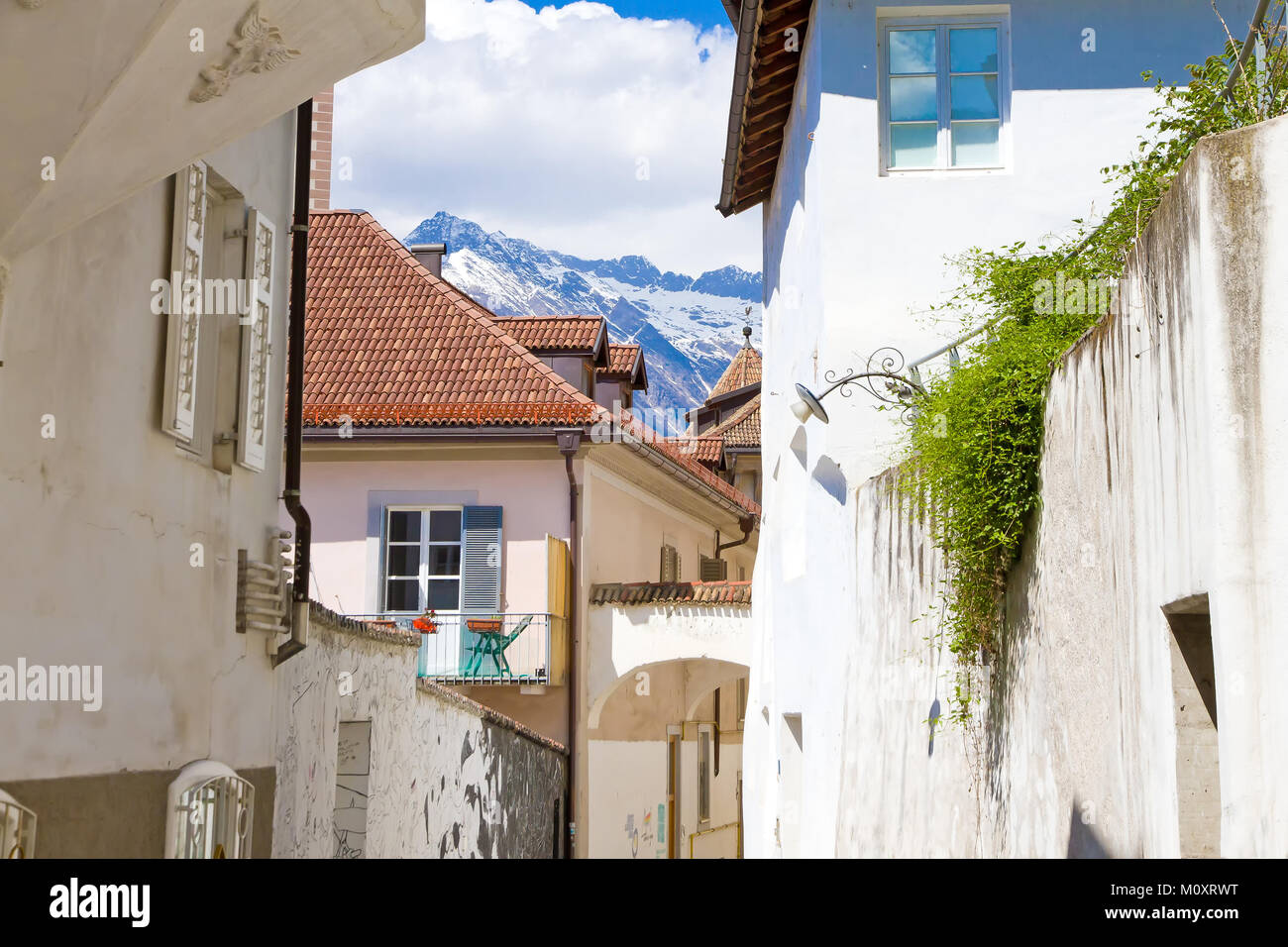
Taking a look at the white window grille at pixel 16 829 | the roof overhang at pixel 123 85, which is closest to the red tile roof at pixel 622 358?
the roof overhang at pixel 123 85

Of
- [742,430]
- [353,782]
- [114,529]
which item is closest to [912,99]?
[353,782]

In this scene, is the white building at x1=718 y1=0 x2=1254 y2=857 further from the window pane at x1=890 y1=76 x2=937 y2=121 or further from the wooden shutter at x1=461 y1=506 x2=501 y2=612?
the wooden shutter at x1=461 y1=506 x2=501 y2=612

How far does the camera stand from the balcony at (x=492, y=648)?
20.4 metres

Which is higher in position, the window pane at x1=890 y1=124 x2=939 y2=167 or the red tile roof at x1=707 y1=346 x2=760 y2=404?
the red tile roof at x1=707 y1=346 x2=760 y2=404

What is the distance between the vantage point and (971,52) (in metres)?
12.1

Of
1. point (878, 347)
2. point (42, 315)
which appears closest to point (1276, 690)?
point (42, 315)

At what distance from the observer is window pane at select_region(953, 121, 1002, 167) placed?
12.0m

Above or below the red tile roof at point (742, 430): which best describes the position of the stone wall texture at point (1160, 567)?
below

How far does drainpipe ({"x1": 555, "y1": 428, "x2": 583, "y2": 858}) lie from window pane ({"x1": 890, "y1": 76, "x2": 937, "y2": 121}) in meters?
9.41

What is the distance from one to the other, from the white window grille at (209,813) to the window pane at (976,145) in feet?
24.8

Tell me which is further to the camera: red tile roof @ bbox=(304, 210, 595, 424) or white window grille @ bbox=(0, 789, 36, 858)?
red tile roof @ bbox=(304, 210, 595, 424)

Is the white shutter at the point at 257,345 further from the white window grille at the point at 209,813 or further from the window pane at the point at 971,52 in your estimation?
the window pane at the point at 971,52

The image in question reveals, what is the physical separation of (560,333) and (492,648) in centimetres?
635

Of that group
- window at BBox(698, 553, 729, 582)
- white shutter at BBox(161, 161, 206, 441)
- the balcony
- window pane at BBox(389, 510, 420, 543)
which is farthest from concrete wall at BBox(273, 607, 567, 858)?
window at BBox(698, 553, 729, 582)
